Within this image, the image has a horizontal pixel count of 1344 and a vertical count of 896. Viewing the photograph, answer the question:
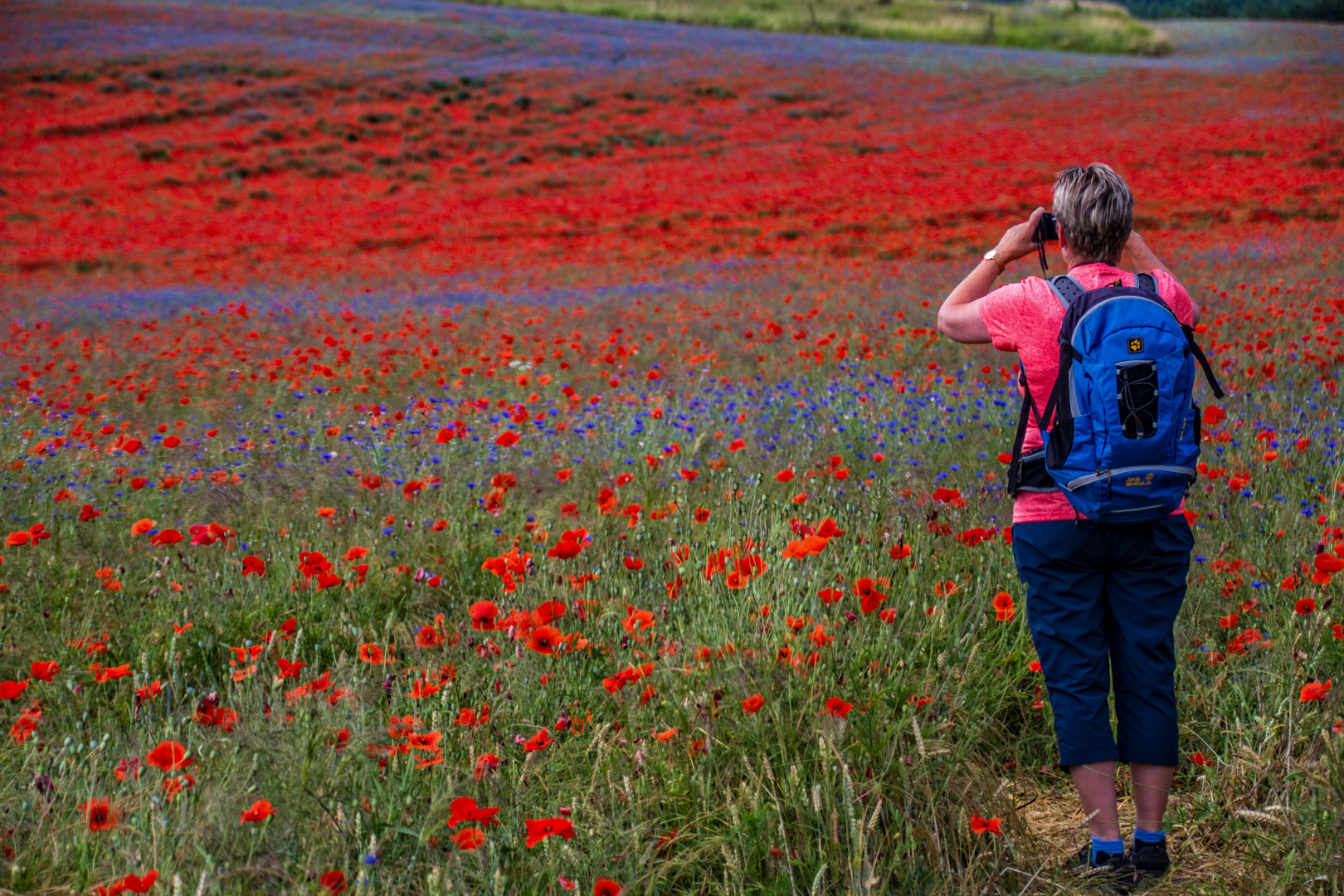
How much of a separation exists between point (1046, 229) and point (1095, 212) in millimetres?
171

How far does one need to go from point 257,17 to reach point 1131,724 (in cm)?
3709

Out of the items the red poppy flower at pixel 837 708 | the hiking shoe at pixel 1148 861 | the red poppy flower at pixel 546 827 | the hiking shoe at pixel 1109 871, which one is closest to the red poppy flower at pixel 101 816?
the red poppy flower at pixel 546 827

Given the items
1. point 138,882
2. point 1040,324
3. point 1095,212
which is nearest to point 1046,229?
point 1095,212

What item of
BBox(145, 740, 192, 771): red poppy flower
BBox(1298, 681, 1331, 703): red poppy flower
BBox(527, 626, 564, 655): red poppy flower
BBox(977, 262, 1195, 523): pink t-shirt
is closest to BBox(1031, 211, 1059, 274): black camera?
BBox(977, 262, 1195, 523): pink t-shirt

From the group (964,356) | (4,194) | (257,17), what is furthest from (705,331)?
(257,17)

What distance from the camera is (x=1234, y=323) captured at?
5.90 meters

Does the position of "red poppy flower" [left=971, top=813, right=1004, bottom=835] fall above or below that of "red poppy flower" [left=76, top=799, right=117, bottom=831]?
below

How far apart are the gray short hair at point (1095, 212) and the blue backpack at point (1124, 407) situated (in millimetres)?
161

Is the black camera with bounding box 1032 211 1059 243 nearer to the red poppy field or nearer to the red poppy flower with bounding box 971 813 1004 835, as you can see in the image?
the red poppy field

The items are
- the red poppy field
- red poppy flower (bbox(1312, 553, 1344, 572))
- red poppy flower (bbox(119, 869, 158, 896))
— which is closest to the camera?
red poppy flower (bbox(119, 869, 158, 896))

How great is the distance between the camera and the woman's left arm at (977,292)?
198 cm

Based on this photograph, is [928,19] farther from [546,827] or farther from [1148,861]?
[546,827]

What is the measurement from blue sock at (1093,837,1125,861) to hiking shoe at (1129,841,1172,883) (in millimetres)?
36

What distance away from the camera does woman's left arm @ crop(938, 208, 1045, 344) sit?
1.98m
